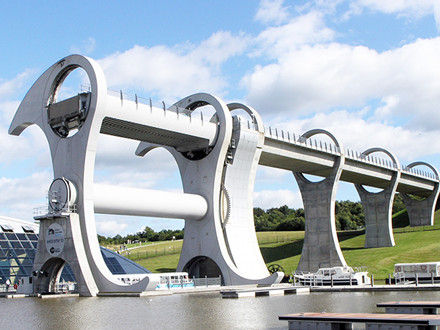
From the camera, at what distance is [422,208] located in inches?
3762

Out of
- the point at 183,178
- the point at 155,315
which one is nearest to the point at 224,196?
the point at 183,178

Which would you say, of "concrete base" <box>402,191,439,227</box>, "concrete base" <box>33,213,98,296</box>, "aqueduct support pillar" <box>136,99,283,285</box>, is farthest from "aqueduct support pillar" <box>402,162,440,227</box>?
"concrete base" <box>33,213,98,296</box>

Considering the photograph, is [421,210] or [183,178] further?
[421,210]

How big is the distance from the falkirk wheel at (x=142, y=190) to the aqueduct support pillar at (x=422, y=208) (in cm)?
5385

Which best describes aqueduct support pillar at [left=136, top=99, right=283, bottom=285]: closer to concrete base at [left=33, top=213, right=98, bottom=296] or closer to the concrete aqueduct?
the concrete aqueduct

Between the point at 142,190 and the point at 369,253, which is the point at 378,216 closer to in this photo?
the point at 369,253


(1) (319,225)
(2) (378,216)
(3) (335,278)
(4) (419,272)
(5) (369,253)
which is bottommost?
A: (3) (335,278)

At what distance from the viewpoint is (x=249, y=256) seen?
47.6 metres

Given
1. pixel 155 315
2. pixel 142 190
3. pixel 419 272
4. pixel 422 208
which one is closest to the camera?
pixel 155 315

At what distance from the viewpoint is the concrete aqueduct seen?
36.9m

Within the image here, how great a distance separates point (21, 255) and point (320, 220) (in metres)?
34.9

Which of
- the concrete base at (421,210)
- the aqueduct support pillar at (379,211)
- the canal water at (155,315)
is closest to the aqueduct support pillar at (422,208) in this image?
the concrete base at (421,210)

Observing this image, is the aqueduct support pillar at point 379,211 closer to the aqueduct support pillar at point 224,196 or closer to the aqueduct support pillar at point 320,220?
the aqueduct support pillar at point 320,220

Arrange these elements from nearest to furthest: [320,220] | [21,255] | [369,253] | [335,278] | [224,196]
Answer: [335,278] → [21,255] → [224,196] → [320,220] → [369,253]
